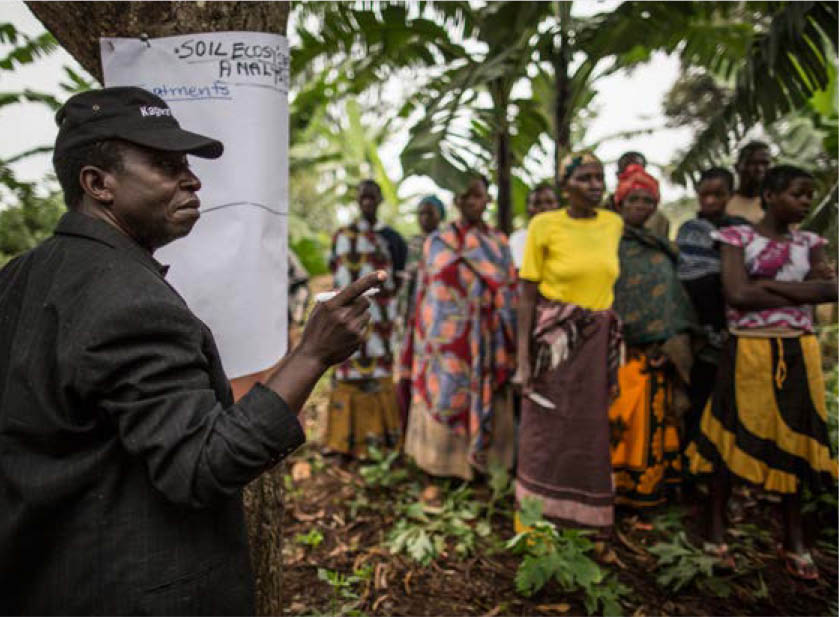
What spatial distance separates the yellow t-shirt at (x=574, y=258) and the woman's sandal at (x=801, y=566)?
1.44m

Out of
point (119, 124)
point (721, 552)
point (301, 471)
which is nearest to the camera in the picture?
point (119, 124)

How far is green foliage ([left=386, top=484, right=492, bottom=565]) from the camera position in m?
2.91

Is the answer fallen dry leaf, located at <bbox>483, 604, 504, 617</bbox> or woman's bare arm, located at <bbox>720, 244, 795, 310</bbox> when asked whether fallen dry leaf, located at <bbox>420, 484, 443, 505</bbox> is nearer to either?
fallen dry leaf, located at <bbox>483, 604, 504, 617</bbox>

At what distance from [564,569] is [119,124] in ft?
7.51

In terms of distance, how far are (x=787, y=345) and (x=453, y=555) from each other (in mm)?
1899

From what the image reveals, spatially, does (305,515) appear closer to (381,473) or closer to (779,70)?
(381,473)

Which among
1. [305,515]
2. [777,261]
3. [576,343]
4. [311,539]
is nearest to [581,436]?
[576,343]

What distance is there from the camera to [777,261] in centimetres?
267

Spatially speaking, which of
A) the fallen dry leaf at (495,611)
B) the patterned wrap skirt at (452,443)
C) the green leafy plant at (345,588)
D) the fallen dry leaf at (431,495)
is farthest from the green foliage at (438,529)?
the fallen dry leaf at (495,611)

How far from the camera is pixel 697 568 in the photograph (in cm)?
259

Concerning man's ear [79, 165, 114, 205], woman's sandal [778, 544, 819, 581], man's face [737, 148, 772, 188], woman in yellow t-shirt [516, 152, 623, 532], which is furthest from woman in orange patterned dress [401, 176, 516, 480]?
man's ear [79, 165, 114, 205]

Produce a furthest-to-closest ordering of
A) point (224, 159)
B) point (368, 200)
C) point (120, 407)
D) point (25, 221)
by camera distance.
Result: point (25, 221) → point (368, 200) → point (224, 159) → point (120, 407)

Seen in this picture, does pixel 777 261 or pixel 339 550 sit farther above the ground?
pixel 777 261

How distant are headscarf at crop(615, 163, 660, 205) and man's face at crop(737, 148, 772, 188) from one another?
93cm
